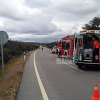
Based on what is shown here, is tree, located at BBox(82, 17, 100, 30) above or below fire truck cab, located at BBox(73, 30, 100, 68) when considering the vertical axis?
above

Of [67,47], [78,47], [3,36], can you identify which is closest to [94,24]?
[67,47]

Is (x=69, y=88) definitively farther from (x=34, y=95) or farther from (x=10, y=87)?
(x=10, y=87)

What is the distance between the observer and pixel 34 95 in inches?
312

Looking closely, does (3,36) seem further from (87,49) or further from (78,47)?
(87,49)

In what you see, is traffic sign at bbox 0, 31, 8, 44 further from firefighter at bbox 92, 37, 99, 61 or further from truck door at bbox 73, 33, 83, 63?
firefighter at bbox 92, 37, 99, 61

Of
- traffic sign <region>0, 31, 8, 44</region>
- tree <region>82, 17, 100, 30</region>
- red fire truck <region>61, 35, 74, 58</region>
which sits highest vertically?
tree <region>82, 17, 100, 30</region>

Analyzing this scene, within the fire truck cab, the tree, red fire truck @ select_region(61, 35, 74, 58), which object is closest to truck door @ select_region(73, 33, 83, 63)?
the fire truck cab

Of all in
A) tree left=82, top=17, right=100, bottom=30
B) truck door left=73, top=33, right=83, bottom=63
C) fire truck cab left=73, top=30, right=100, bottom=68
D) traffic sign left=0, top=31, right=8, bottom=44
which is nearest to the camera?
traffic sign left=0, top=31, right=8, bottom=44

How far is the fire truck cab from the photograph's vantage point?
1569 centimetres

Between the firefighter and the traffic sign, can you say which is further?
the firefighter

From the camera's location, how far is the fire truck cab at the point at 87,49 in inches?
618

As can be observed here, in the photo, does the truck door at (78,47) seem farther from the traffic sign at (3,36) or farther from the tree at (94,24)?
the tree at (94,24)

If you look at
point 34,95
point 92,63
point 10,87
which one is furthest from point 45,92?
point 92,63

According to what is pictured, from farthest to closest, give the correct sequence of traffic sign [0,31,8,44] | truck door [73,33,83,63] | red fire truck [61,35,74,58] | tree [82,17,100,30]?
tree [82,17,100,30]
red fire truck [61,35,74,58]
truck door [73,33,83,63]
traffic sign [0,31,8,44]
